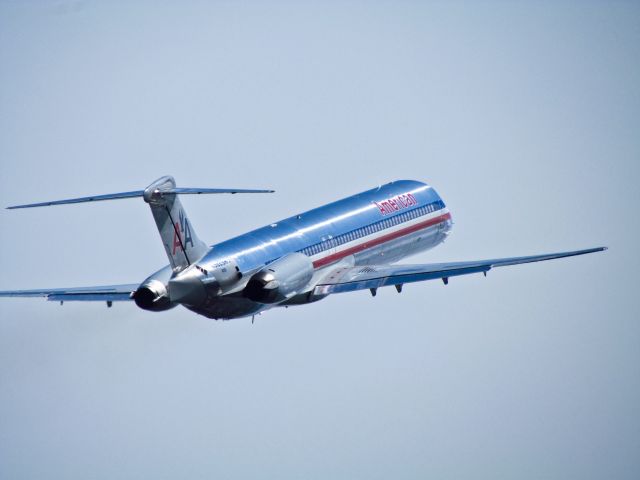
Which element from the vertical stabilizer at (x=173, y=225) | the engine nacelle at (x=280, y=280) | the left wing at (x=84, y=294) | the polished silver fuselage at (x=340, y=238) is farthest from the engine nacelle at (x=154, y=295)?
the left wing at (x=84, y=294)

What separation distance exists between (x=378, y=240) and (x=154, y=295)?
1910cm

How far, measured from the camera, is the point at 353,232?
7762cm

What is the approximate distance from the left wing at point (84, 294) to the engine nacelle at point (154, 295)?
5.46 meters

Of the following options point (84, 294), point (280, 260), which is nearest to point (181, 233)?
point (280, 260)

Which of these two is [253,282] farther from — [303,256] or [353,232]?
[353,232]

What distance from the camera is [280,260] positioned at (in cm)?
6900

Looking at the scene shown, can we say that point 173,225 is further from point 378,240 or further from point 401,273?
point 378,240

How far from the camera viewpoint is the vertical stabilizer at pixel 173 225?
2485 inches

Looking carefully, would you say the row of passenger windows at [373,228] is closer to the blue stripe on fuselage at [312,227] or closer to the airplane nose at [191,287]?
the blue stripe on fuselage at [312,227]

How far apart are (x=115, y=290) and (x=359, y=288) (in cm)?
1110

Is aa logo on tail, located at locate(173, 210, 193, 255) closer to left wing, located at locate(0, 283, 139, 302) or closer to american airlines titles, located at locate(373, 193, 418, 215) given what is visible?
left wing, located at locate(0, 283, 139, 302)

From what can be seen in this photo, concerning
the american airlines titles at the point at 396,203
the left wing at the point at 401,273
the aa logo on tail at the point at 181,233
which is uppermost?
the american airlines titles at the point at 396,203

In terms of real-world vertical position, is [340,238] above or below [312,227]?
below

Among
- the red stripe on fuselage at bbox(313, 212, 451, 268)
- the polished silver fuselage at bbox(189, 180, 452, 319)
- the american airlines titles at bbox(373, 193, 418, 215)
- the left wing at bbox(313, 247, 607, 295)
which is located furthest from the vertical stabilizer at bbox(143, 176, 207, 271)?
the american airlines titles at bbox(373, 193, 418, 215)
